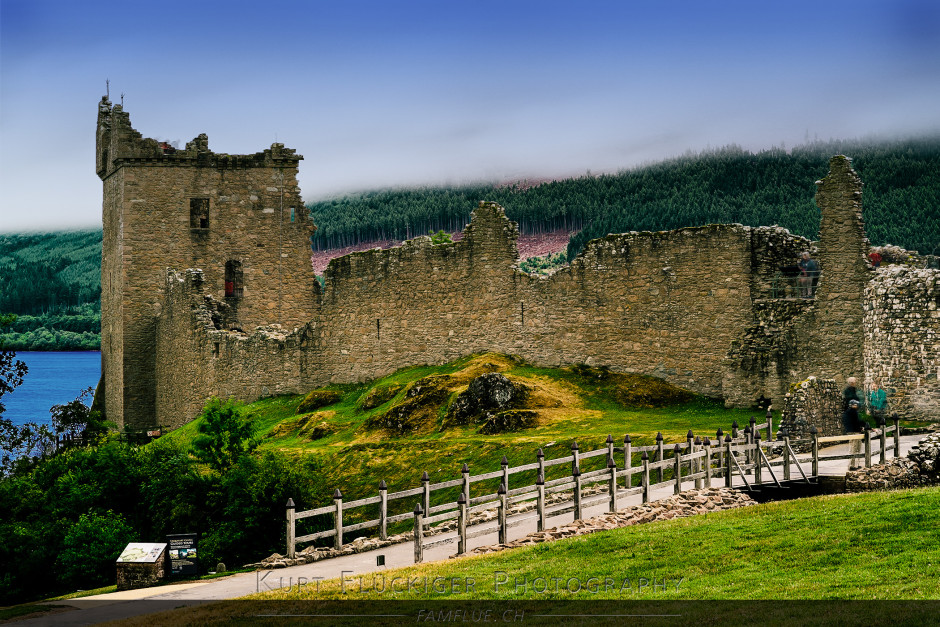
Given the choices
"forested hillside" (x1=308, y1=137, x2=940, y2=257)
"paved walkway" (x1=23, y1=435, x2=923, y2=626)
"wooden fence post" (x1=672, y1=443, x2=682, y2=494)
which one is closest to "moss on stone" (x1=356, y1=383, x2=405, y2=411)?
"paved walkway" (x1=23, y1=435, x2=923, y2=626)

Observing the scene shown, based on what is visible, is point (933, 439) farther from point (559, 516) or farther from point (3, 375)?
point (3, 375)

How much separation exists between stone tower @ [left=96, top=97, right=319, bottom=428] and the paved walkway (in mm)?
30478

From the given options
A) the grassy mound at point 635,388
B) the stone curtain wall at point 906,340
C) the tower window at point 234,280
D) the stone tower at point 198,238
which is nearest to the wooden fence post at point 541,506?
the stone curtain wall at point 906,340

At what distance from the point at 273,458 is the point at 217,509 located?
86.1 inches

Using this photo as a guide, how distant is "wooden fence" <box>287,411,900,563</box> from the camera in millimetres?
28281

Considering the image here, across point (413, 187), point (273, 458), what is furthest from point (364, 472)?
point (413, 187)

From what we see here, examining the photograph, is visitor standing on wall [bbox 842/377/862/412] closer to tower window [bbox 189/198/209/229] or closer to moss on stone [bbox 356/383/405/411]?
moss on stone [bbox 356/383/405/411]

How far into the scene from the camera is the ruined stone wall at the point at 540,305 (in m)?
40.6

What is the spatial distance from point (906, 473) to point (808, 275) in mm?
10611

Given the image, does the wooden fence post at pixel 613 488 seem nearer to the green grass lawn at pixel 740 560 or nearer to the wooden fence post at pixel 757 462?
the green grass lawn at pixel 740 560

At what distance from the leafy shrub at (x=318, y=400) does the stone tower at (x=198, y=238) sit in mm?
10822

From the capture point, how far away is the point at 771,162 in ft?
343

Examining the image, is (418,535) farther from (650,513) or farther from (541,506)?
(650,513)

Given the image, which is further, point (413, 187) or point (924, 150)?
point (413, 187)
